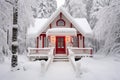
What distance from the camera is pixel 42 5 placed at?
41250 mm

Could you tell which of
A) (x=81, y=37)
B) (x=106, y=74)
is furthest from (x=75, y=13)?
(x=106, y=74)

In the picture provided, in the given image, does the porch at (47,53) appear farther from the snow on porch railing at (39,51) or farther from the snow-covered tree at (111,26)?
the snow-covered tree at (111,26)

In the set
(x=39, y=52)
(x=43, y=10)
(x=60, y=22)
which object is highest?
(x=43, y=10)

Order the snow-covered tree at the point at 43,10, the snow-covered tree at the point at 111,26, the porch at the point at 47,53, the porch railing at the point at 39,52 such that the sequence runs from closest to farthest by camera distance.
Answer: the snow-covered tree at the point at 111,26 → the porch at the point at 47,53 → the porch railing at the point at 39,52 → the snow-covered tree at the point at 43,10

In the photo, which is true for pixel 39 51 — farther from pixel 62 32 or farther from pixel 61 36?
pixel 61 36

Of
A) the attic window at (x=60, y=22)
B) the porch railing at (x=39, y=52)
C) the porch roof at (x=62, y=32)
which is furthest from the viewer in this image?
the attic window at (x=60, y=22)

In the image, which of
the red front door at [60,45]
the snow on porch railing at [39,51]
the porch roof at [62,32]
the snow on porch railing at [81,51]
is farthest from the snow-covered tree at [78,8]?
the snow on porch railing at [39,51]

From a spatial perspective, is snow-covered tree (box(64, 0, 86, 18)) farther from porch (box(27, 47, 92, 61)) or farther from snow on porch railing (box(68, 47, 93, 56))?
porch (box(27, 47, 92, 61))

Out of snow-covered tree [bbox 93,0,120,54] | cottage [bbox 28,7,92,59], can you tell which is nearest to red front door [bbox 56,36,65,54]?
cottage [bbox 28,7,92,59]

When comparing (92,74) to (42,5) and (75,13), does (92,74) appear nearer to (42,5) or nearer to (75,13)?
(75,13)

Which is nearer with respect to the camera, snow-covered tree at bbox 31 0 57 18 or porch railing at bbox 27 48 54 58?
porch railing at bbox 27 48 54 58

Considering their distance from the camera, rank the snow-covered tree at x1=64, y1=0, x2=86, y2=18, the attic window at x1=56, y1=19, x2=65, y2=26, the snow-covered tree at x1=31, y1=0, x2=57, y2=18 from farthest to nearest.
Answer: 1. the snow-covered tree at x1=31, y1=0, x2=57, y2=18
2. the snow-covered tree at x1=64, y1=0, x2=86, y2=18
3. the attic window at x1=56, y1=19, x2=65, y2=26

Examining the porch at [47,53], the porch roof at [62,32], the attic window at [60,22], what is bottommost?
the porch at [47,53]

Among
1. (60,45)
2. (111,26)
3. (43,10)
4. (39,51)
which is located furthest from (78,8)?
(111,26)
